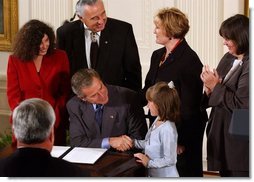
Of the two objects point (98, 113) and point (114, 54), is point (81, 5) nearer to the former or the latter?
point (114, 54)

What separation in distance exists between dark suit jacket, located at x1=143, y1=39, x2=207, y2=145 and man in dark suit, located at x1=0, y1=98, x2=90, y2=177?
2.76 feet

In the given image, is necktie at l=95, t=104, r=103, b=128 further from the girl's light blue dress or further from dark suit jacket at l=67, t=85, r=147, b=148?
the girl's light blue dress

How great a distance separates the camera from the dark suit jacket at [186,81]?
4043mm

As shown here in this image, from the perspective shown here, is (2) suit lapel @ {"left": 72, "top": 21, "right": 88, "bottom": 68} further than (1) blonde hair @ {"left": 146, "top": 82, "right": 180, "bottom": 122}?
Yes

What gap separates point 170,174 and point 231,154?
32 centimetres

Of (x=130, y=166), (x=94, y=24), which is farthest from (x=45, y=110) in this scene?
(x=94, y=24)

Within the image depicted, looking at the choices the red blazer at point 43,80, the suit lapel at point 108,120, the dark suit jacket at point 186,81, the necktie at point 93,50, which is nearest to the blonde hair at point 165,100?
the dark suit jacket at point 186,81

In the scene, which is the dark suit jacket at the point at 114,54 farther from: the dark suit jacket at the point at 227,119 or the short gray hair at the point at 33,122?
the short gray hair at the point at 33,122

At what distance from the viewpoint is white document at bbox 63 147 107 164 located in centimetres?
384

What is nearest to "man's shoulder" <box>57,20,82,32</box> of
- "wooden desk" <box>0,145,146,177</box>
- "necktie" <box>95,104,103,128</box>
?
"necktie" <box>95,104,103,128</box>

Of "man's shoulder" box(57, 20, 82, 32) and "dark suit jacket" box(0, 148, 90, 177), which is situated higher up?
"man's shoulder" box(57, 20, 82, 32)

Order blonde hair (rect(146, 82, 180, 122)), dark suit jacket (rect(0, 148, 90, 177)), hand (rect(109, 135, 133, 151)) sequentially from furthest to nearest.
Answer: hand (rect(109, 135, 133, 151))
blonde hair (rect(146, 82, 180, 122))
dark suit jacket (rect(0, 148, 90, 177))

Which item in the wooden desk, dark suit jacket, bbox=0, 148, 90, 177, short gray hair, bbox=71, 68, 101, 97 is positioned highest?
short gray hair, bbox=71, 68, 101, 97

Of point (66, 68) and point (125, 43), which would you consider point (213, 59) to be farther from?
point (66, 68)
